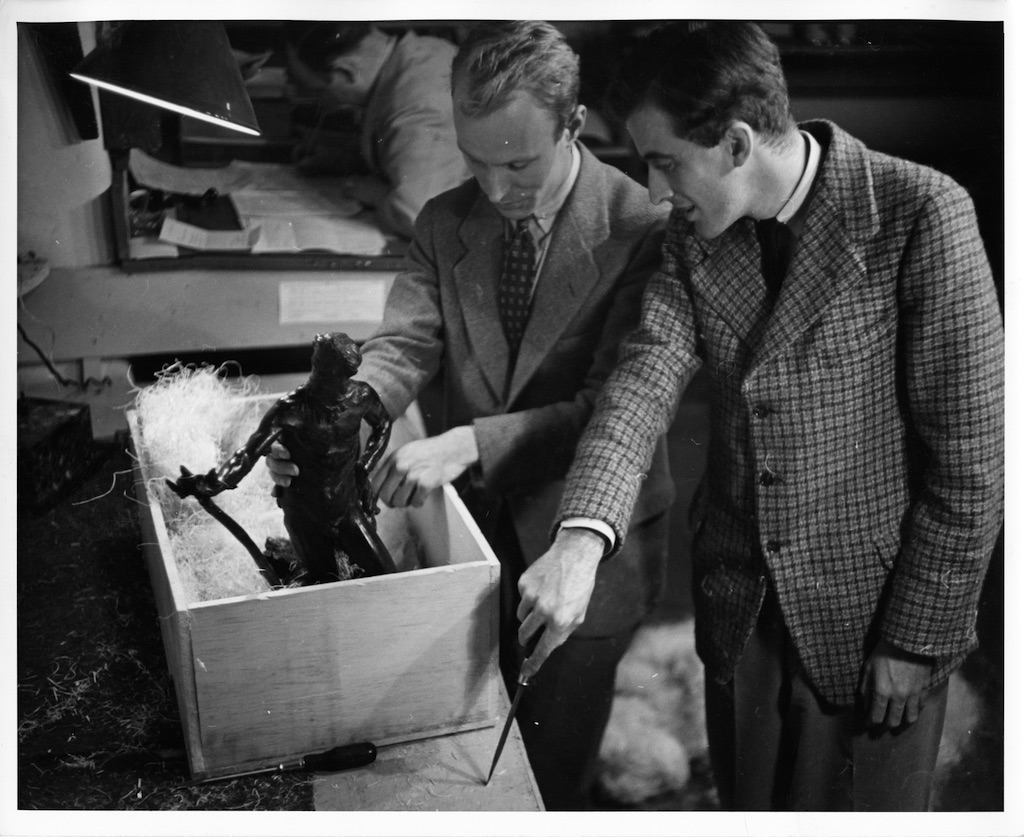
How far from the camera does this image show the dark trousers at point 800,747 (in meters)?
1.30

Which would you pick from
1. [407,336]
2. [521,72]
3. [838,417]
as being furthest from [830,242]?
[407,336]

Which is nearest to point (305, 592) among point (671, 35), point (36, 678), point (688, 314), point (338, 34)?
point (36, 678)

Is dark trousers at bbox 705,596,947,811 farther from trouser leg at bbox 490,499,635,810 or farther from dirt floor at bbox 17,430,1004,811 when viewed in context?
trouser leg at bbox 490,499,635,810

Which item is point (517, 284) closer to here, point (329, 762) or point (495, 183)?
point (495, 183)

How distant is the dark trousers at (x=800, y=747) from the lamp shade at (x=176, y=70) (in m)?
1.00

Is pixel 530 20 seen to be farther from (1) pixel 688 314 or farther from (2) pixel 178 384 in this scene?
(2) pixel 178 384

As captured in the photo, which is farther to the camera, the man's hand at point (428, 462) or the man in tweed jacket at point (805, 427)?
the man's hand at point (428, 462)

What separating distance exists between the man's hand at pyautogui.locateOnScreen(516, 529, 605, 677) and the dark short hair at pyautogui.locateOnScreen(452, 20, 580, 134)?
0.52 m

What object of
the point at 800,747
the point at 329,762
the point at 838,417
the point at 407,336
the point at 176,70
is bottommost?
the point at 800,747

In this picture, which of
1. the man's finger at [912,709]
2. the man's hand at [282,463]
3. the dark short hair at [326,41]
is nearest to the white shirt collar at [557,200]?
the dark short hair at [326,41]

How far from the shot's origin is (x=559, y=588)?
1197mm

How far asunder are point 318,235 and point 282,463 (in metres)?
0.30

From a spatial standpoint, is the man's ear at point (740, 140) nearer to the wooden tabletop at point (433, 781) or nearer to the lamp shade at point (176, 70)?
the lamp shade at point (176, 70)

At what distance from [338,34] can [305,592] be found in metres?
0.72
